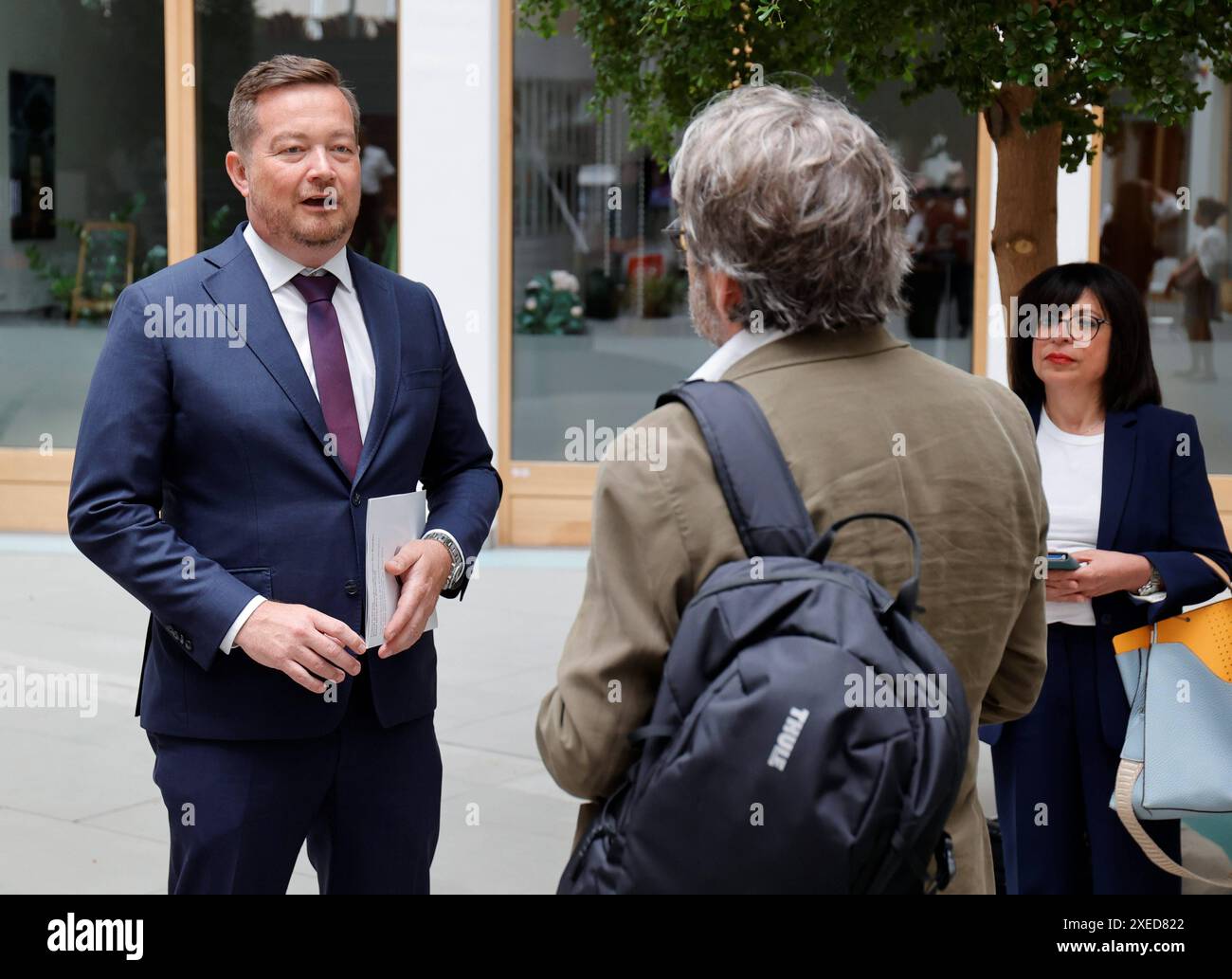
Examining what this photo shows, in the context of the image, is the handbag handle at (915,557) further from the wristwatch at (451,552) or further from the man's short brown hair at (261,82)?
the man's short brown hair at (261,82)

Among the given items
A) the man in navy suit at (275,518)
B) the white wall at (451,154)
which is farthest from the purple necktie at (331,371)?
the white wall at (451,154)

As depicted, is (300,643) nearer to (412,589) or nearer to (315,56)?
(412,589)

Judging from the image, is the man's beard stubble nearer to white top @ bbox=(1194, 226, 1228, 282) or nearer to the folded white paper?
the folded white paper

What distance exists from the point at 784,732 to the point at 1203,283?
897cm

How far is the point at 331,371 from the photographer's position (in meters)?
3.08

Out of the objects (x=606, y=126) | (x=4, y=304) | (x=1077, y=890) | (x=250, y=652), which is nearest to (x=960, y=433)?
(x=250, y=652)

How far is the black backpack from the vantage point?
6.09 ft

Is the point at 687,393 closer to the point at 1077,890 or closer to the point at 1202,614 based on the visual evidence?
the point at 1202,614

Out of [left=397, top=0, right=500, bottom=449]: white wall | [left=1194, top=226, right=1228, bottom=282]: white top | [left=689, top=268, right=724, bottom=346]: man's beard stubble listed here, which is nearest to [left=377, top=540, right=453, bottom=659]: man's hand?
[left=689, top=268, right=724, bottom=346]: man's beard stubble

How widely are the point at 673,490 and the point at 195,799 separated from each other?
1.40 metres

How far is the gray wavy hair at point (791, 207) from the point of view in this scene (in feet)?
6.78

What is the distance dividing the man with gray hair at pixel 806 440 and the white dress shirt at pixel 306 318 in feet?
3.55

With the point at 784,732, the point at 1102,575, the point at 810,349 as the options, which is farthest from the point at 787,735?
the point at 1102,575

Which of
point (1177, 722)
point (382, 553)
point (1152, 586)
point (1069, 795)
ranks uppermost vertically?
point (382, 553)
